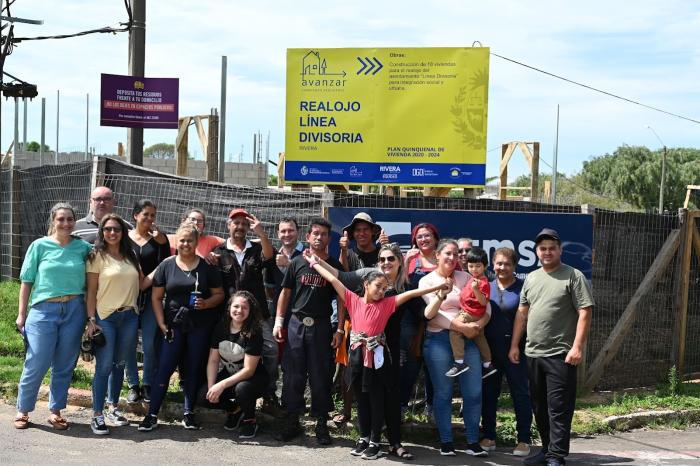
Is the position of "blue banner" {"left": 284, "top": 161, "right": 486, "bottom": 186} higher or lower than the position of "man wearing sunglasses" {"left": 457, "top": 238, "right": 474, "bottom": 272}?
higher

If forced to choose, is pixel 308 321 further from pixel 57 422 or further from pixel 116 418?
pixel 57 422

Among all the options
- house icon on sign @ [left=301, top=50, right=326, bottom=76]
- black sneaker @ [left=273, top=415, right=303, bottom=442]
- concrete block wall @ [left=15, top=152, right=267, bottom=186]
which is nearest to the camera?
black sneaker @ [left=273, top=415, right=303, bottom=442]

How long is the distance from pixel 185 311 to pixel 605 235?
4.47 meters

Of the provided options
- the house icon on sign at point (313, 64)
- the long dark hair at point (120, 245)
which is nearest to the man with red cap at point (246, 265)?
the long dark hair at point (120, 245)

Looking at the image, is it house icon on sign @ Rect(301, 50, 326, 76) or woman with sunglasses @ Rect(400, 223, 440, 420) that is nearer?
woman with sunglasses @ Rect(400, 223, 440, 420)

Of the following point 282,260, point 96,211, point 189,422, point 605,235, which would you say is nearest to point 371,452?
point 189,422

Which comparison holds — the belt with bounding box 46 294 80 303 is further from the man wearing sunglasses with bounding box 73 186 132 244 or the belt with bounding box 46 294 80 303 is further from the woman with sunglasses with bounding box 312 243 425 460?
the woman with sunglasses with bounding box 312 243 425 460

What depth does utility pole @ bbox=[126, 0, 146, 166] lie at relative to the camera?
1188cm

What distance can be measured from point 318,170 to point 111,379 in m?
4.71

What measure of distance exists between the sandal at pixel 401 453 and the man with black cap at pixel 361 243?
154 centimetres

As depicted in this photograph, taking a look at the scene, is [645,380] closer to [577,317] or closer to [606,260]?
[606,260]

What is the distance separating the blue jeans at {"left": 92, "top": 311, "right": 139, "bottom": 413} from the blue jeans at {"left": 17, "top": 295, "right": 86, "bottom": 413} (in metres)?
0.22

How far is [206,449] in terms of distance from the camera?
21.7ft

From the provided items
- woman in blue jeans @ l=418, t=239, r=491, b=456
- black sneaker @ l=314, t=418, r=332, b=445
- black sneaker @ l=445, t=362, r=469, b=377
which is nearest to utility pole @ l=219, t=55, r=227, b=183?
black sneaker @ l=314, t=418, r=332, b=445
